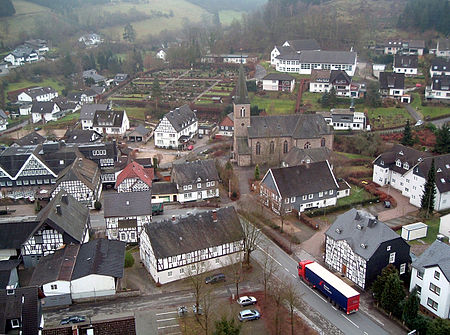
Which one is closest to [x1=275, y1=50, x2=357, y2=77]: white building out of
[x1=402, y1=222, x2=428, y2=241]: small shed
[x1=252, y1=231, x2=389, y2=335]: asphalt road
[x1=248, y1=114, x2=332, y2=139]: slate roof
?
[x1=248, y1=114, x2=332, y2=139]: slate roof

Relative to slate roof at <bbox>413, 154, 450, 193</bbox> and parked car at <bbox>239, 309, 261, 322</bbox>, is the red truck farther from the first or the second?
slate roof at <bbox>413, 154, 450, 193</bbox>

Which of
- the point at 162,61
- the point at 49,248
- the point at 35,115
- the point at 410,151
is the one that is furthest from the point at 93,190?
the point at 162,61

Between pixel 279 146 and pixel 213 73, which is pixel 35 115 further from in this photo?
pixel 279 146

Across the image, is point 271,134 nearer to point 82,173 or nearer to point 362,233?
point 82,173

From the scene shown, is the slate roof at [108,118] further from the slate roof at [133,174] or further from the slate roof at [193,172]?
the slate roof at [193,172]

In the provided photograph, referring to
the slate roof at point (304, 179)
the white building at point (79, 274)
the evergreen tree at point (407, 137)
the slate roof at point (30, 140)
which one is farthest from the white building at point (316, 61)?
the white building at point (79, 274)
